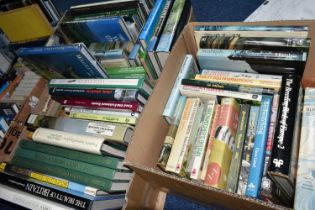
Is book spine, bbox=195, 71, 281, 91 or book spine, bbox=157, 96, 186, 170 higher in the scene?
book spine, bbox=195, 71, 281, 91

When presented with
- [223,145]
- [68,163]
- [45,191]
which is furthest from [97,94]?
[223,145]

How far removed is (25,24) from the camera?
Result: 4.74 ft

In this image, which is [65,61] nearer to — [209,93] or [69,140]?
[69,140]

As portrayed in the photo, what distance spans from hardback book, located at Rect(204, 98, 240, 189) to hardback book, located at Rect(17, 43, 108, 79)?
480mm

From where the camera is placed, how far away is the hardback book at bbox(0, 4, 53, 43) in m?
1.37

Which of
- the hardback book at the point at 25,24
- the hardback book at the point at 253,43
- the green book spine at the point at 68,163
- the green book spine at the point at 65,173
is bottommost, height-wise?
the green book spine at the point at 65,173

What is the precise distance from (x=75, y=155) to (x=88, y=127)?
0.37 ft

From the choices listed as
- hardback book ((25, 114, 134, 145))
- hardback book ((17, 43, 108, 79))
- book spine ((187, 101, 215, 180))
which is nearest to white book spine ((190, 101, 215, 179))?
book spine ((187, 101, 215, 180))

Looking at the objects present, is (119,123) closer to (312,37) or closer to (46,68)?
(46,68)

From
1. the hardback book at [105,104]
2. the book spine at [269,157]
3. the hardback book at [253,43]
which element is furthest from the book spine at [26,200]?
the hardback book at [253,43]

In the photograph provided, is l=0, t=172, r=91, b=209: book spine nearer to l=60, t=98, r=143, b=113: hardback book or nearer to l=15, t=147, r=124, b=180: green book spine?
l=15, t=147, r=124, b=180: green book spine

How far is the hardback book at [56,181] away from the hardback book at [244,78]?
1.63 feet

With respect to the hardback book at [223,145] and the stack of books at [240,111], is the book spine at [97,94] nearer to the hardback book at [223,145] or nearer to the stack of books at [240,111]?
the stack of books at [240,111]

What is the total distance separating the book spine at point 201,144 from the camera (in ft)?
2.51
